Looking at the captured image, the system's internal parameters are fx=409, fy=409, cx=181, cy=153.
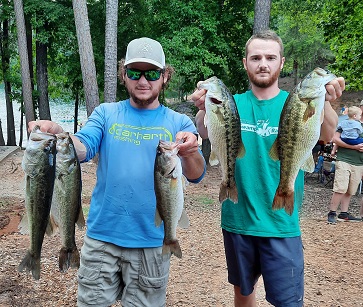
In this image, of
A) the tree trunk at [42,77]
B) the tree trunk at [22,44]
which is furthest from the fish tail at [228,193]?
the tree trunk at [42,77]

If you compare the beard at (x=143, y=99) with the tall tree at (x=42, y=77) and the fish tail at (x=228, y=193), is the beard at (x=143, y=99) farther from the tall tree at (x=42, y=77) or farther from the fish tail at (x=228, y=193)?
the tall tree at (x=42, y=77)

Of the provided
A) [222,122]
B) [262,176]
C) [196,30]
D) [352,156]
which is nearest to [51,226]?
[222,122]

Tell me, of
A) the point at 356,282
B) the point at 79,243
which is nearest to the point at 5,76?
the point at 79,243

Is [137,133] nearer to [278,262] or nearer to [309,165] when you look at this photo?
[309,165]

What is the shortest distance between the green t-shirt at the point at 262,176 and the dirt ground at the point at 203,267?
2.25 metres

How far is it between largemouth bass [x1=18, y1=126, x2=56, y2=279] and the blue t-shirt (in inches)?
19.9

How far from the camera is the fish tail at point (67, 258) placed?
2.65m

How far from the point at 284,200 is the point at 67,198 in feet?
4.66

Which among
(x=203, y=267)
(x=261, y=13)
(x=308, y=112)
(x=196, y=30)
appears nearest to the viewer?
(x=308, y=112)

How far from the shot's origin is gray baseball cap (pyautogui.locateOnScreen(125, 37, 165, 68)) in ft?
9.71

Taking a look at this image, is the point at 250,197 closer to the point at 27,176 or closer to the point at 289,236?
the point at 289,236

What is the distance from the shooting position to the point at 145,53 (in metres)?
2.99

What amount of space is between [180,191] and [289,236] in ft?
3.13

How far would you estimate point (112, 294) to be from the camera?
3.05 metres
